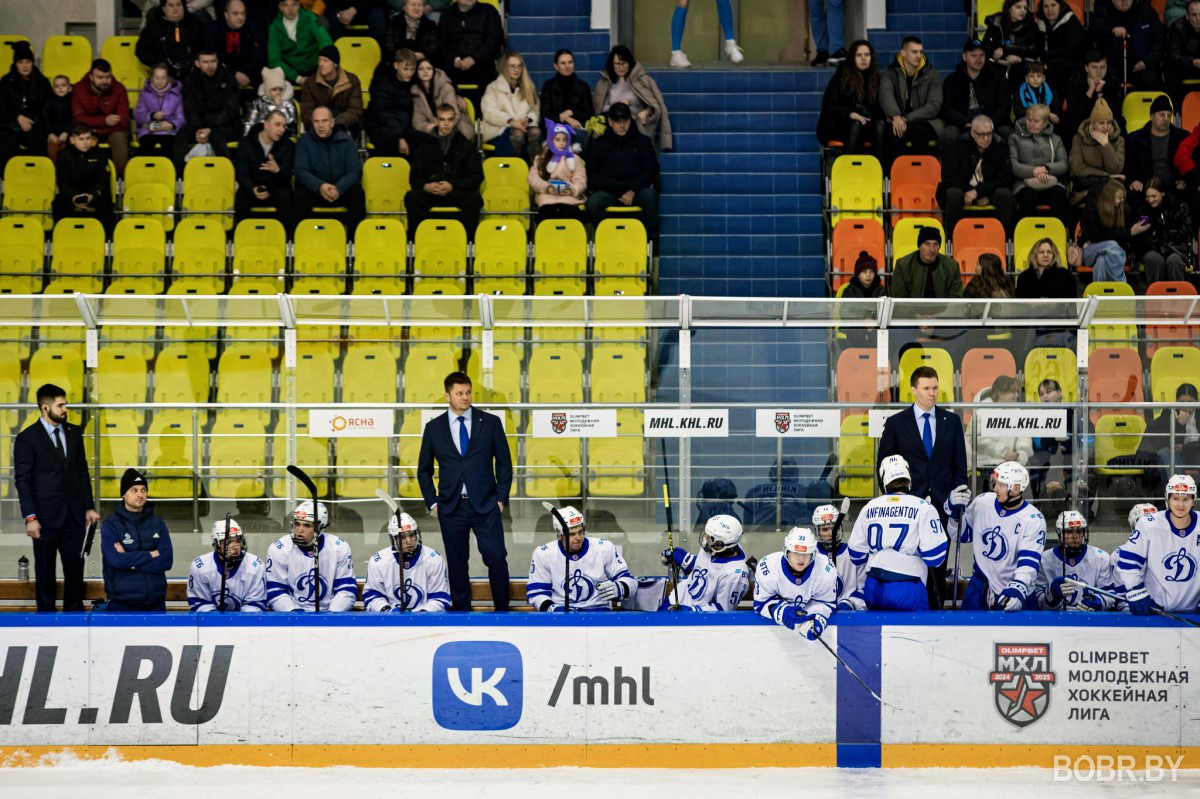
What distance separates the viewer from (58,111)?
1321 cm

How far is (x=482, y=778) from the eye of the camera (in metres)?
7.19

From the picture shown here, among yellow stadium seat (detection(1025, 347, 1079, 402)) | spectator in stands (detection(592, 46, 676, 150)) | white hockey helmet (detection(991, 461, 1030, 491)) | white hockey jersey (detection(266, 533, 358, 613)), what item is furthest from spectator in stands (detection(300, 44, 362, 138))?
white hockey helmet (detection(991, 461, 1030, 491))

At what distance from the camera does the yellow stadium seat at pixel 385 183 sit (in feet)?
41.5

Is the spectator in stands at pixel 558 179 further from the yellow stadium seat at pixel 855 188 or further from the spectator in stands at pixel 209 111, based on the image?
the spectator in stands at pixel 209 111

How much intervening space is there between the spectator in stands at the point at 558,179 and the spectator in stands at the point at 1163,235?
4511mm

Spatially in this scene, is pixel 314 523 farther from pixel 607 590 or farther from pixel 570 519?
pixel 607 590

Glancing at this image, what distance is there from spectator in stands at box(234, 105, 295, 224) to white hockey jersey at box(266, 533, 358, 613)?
14.2 ft

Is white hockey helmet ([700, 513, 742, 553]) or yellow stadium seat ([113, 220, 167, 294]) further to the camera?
yellow stadium seat ([113, 220, 167, 294])

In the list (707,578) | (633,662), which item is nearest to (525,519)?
(707,578)

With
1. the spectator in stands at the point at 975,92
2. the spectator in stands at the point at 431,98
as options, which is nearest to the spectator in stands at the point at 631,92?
the spectator in stands at the point at 431,98

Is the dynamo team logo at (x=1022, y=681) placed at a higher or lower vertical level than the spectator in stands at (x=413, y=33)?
lower

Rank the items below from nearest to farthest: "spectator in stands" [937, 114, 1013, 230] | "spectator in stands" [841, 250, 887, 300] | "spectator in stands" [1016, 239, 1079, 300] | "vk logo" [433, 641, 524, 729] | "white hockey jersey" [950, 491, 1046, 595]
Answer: "vk logo" [433, 641, 524, 729], "white hockey jersey" [950, 491, 1046, 595], "spectator in stands" [841, 250, 887, 300], "spectator in stands" [1016, 239, 1079, 300], "spectator in stands" [937, 114, 1013, 230]

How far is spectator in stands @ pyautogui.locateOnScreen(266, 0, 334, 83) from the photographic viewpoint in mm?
13578

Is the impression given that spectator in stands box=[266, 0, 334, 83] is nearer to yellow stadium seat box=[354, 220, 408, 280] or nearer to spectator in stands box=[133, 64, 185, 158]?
spectator in stands box=[133, 64, 185, 158]
